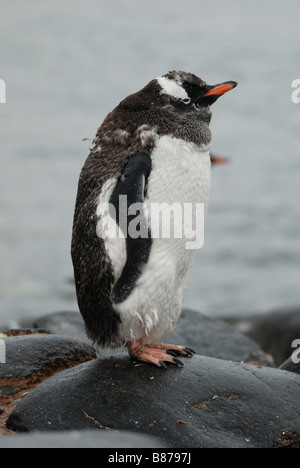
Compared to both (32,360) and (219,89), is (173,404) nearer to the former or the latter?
(32,360)

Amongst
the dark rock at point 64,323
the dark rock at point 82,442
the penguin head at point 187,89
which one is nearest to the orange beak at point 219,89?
the penguin head at point 187,89

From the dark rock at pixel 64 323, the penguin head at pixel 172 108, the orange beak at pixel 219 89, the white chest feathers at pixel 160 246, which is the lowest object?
the dark rock at pixel 64 323

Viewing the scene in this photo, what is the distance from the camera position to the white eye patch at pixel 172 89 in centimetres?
481

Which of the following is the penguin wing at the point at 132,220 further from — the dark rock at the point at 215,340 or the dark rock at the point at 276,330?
the dark rock at the point at 276,330

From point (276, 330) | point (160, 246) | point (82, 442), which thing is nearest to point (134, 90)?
point (276, 330)

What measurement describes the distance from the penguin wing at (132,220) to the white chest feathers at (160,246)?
4 cm

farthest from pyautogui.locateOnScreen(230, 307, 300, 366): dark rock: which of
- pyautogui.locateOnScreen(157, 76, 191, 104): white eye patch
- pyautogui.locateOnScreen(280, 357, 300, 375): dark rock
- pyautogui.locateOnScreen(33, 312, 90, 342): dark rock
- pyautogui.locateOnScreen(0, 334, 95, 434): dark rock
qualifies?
pyautogui.locateOnScreen(157, 76, 191, 104): white eye patch

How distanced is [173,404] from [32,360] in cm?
119

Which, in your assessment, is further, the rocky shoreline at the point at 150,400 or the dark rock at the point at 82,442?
the rocky shoreline at the point at 150,400

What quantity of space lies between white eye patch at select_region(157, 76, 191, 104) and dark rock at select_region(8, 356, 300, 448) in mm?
1540

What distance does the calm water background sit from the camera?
12.4m

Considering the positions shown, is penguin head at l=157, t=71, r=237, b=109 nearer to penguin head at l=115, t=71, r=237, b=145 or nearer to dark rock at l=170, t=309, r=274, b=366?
penguin head at l=115, t=71, r=237, b=145

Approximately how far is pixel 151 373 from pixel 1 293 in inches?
276

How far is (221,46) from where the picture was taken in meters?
28.9
